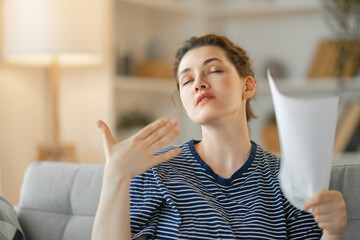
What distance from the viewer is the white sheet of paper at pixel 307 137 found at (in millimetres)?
1136

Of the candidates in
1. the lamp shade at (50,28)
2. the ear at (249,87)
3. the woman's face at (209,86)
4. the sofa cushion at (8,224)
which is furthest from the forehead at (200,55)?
the lamp shade at (50,28)

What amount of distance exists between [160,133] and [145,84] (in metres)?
2.64

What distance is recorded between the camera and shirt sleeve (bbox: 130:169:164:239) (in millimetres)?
1488

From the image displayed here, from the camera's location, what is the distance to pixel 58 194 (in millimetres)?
1837

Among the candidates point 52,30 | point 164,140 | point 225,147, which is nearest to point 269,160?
point 225,147

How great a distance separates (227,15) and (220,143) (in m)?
2.88

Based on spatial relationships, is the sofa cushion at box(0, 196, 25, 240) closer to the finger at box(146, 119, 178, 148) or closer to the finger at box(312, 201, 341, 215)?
the finger at box(146, 119, 178, 148)

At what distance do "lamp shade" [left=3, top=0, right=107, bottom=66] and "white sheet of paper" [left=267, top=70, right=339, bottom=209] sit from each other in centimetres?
217

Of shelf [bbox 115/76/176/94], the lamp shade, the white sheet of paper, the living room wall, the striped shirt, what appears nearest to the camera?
the white sheet of paper

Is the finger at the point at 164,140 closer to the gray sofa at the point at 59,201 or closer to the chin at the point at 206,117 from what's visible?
the chin at the point at 206,117

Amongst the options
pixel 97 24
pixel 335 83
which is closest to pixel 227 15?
pixel 335 83

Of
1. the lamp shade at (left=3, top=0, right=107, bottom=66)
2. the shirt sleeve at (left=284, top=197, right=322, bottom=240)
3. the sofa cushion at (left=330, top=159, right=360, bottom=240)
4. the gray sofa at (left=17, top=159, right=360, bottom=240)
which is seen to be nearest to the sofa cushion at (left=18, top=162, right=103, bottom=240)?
the gray sofa at (left=17, top=159, right=360, bottom=240)

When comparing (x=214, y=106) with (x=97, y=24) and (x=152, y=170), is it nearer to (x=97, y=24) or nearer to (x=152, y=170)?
(x=152, y=170)

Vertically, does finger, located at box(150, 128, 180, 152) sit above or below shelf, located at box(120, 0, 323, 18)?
below
